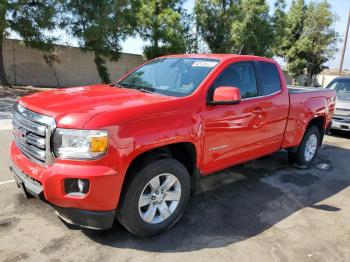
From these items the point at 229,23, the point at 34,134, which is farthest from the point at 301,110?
the point at 229,23

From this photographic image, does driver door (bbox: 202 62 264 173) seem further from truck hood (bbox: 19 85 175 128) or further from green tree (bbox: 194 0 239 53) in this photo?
green tree (bbox: 194 0 239 53)

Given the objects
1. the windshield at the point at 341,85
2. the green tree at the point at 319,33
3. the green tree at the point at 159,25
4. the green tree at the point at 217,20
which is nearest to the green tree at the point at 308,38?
the green tree at the point at 319,33

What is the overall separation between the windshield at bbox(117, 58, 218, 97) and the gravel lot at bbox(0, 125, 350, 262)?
1.50 metres

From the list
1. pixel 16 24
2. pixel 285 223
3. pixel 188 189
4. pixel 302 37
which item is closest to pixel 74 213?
pixel 188 189

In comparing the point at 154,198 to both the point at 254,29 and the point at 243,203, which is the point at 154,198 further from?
the point at 254,29

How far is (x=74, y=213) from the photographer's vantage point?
10.3 feet

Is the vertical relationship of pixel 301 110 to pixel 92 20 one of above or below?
below

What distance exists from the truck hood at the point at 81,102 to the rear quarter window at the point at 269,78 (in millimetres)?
1809

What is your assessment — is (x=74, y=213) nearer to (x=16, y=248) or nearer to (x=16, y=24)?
(x=16, y=248)

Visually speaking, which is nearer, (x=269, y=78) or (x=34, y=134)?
(x=34, y=134)

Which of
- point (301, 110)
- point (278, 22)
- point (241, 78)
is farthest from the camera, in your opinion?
point (278, 22)

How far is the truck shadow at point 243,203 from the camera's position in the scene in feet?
11.7

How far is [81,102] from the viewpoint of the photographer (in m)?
3.45

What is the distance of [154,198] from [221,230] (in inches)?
34.2
